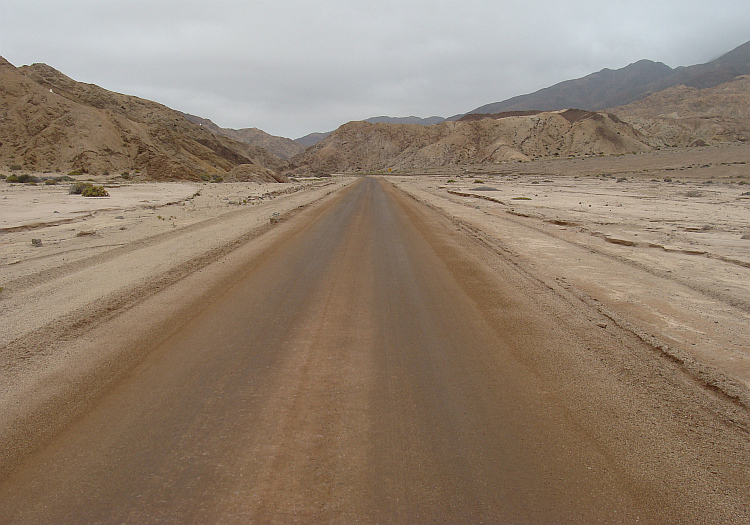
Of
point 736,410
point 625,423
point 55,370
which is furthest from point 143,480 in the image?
point 736,410

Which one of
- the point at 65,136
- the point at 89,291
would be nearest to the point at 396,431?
the point at 89,291

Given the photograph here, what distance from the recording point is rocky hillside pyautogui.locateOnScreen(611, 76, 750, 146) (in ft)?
313

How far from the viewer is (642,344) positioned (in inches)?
185

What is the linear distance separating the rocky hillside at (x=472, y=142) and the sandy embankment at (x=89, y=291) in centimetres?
9103

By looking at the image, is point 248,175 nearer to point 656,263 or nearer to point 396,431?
point 656,263

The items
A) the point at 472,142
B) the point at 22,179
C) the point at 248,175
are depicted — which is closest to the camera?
the point at 22,179

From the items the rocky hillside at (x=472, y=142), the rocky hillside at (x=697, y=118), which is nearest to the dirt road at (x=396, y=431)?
the rocky hillside at (x=472, y=142)

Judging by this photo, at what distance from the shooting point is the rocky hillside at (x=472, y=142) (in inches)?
3728

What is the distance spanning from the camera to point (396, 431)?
10.3 ft

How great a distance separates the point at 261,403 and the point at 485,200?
22.3m

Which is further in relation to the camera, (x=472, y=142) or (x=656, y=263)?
(x=472, y=142)

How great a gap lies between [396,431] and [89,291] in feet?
19.7

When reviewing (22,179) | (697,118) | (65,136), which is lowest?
(22,179)

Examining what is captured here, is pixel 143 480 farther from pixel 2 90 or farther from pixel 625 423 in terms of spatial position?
pixel 2 90
